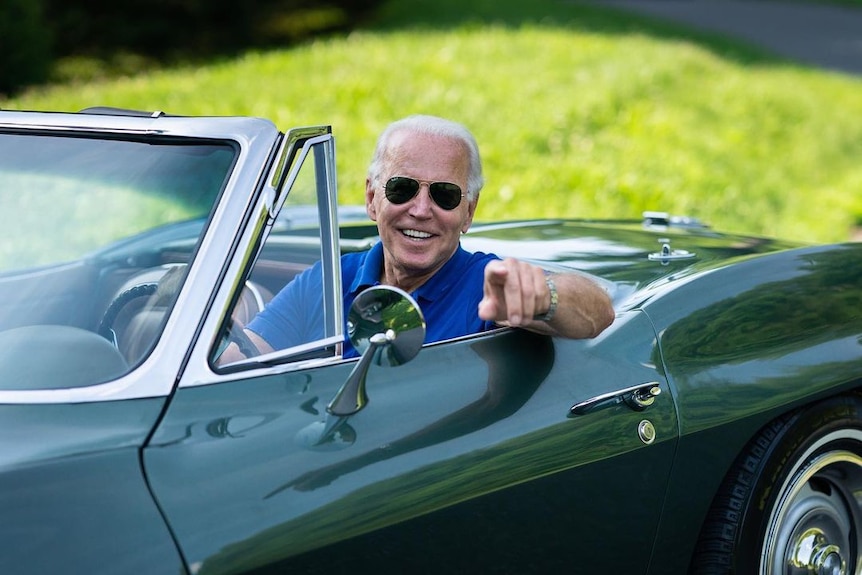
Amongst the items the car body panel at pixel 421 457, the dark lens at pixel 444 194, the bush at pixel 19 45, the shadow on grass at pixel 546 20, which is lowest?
the car body panel at pixel 421 457

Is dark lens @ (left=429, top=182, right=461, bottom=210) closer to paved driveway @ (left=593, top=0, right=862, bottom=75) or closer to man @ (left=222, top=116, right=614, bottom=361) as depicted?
man @ (left=222, top=116, right=614, bottom=361)

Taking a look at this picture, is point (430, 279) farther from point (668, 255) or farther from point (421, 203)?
point (668, 255)

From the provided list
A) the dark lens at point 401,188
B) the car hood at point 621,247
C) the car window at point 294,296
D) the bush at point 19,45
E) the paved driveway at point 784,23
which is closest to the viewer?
the car window at point 294,296

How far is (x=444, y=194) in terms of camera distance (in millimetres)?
2908

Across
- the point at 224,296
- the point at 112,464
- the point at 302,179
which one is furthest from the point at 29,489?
the point at 302,179

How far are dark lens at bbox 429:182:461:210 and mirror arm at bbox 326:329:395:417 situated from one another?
69cm

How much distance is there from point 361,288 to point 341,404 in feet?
2.71

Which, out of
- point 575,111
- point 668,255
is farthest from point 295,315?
point 575,111

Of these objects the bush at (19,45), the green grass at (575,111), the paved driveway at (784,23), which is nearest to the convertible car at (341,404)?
the green grass at (575,111)

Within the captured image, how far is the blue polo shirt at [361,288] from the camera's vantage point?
256 centimetres

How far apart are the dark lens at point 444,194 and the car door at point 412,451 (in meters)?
0.32

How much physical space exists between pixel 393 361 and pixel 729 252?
1675 mm

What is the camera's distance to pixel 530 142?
983 cm

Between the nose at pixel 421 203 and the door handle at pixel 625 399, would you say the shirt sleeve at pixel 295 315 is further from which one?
the door handle at pixel 625 399
